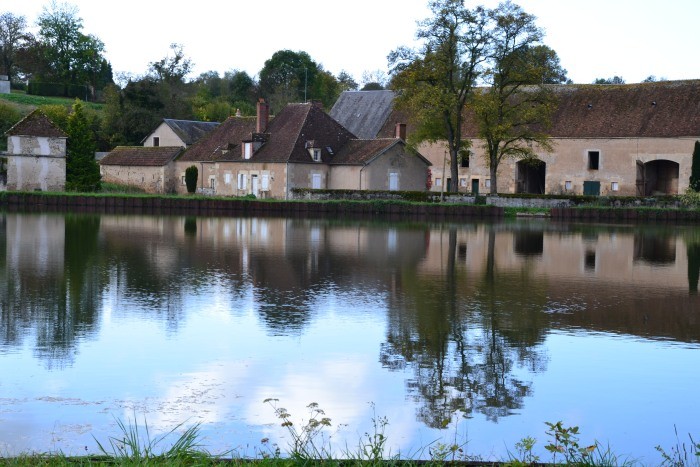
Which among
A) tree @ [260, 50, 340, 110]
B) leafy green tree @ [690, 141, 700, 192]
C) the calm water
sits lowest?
the calm water

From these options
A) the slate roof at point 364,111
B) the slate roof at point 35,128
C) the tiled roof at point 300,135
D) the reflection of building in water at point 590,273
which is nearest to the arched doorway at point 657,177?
Result: the tiled roof at point 300,135

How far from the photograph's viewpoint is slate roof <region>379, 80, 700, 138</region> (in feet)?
153

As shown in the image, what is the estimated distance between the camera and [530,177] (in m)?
52.2

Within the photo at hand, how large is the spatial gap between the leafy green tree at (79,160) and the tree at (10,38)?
45.1m

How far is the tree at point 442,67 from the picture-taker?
43.0 meters

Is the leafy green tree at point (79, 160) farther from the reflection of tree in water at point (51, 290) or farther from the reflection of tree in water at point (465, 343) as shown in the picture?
the reflection of tree in water at point (465, 343)

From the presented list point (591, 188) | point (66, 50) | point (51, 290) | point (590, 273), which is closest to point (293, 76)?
point (66, 50)

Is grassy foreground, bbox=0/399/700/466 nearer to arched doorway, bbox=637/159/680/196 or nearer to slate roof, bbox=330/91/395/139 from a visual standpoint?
arched doorway, bbox=637/159/680/196

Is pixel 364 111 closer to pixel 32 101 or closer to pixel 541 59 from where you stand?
pixel 541 59

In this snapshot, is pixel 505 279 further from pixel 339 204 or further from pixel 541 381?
pixel 339 204

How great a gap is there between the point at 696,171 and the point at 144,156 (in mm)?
30347

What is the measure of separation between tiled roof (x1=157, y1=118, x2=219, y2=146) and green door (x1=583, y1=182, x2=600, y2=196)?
936 inches

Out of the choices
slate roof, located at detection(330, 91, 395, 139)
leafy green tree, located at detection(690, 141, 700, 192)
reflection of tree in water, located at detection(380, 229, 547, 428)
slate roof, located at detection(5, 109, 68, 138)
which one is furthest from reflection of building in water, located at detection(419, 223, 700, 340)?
slate roof, located at detection(330, 91, 395, 139)

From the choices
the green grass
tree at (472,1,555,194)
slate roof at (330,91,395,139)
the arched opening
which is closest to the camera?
tree at (472,1,555,194)
